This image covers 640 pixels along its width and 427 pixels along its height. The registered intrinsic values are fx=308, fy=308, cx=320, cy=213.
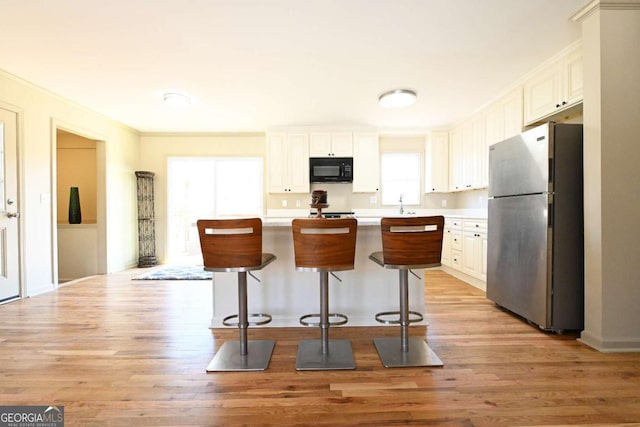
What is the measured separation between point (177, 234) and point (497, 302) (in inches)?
212

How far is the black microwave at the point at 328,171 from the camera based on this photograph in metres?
5.49

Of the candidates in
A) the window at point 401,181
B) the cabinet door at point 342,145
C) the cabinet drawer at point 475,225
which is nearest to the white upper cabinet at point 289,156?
the cabinet door at point 342,145

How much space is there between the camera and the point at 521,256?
2721mm

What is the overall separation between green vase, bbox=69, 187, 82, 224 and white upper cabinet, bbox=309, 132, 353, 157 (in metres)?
3.89

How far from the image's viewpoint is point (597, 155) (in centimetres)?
222

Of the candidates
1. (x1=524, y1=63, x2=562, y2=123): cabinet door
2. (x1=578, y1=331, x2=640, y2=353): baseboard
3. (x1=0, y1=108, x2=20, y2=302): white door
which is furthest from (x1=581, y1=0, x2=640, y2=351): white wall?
(x1=0, y1=108, x2=20, y2=302): white door

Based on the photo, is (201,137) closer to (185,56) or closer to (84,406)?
(185,56)

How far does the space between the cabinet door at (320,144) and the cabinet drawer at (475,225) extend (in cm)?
254

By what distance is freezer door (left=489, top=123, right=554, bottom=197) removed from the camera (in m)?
2.48

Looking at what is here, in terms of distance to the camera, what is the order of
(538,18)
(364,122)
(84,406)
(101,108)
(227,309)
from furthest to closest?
(364,122) → (101,108) → (227,309) → (538,18) → (84,406)

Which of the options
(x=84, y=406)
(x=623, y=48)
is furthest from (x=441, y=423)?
(x=623, y=48)

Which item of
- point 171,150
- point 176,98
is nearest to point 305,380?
point 176,98

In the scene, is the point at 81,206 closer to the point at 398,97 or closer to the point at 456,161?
the point at 398,97

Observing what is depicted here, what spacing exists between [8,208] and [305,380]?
3.88 meters
